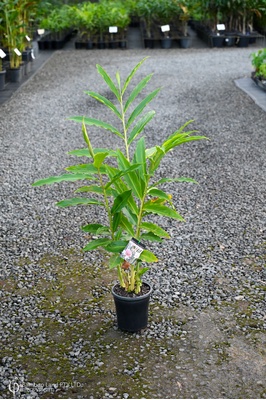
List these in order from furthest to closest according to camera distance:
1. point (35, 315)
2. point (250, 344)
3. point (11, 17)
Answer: point (11, 17)
point (35, 315)
point (250, 344)

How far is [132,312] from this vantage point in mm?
2113

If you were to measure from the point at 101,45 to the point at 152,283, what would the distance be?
27.4 ft

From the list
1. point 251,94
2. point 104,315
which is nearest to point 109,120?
point 251,94

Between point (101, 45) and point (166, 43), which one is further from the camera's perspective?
point (101, 45)

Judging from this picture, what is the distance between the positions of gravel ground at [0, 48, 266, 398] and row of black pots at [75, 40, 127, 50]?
5412 mm

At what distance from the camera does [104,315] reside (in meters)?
2.30

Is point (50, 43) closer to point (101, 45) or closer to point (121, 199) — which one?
point (101, 45)

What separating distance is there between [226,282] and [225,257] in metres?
0.25

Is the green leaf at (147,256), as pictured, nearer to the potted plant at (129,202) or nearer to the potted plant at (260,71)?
the potted plant at (129,202)

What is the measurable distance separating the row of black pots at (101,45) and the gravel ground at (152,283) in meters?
5.41

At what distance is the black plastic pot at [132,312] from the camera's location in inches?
82.7

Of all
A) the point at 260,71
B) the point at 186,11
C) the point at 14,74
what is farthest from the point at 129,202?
the point at 186,11

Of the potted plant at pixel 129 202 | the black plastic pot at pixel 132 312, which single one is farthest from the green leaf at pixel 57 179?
the black plastic pot at pixel 132 312

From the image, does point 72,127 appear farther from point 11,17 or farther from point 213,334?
point 213,334
